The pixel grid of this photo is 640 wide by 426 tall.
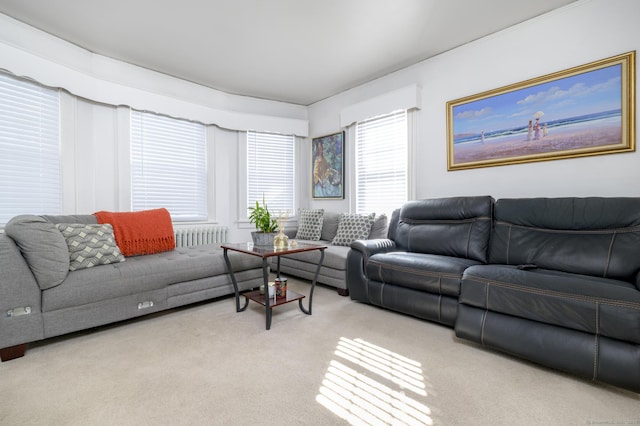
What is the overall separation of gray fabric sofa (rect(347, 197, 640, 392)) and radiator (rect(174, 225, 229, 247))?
90.1 inches

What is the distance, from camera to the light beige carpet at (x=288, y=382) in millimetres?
1413

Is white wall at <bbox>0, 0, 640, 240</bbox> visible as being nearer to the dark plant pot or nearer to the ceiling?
the ceiling

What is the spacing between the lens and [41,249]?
2.11m

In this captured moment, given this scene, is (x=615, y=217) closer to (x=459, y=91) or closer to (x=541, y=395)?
(x=541, y=395)

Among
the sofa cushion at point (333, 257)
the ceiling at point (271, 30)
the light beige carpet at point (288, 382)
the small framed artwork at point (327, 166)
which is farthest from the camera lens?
the small framed artwork at point (327, 166)

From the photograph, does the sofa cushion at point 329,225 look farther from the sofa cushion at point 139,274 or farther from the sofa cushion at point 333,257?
the sofa cushion at point 139,274

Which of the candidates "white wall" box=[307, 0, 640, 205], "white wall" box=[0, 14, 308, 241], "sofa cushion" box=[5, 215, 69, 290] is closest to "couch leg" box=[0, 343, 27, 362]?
"sofa cushion" box=[5, 215, 69, 290]

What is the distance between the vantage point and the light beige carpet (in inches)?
55.6

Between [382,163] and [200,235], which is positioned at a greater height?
[382,163]

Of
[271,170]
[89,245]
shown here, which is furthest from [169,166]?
[89,245]

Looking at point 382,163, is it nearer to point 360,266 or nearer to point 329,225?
point 329,225

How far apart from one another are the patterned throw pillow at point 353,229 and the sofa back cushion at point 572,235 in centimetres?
148

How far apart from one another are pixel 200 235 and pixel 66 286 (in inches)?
81.0

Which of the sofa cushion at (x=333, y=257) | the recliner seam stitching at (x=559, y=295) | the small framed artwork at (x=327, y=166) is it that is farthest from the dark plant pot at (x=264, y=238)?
the small framed artwork at (x=327, y=166)
